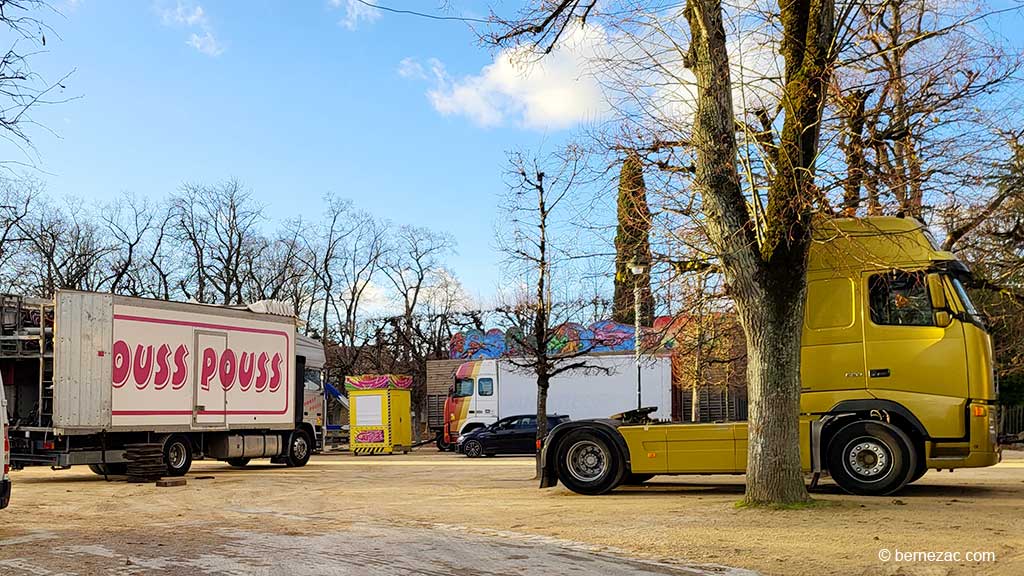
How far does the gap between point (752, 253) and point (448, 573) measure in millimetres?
5901

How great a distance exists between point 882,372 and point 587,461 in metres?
4.41

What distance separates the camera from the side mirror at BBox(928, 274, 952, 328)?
42.0 feet

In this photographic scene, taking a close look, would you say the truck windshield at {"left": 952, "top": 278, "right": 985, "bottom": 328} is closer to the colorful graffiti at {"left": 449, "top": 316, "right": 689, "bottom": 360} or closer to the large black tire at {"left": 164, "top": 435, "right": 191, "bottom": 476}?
the colorful graffiti at {"left": 449, "top": 316, "right": 689, "bottom": 360}

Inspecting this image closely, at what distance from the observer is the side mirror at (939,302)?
12.8 m

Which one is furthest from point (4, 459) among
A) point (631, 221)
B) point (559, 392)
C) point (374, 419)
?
point (374, 419)

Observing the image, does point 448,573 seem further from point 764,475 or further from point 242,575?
point 764,475

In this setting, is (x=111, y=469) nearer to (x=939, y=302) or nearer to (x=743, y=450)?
(x=743, y=450)

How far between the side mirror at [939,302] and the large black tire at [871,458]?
59.2 inches

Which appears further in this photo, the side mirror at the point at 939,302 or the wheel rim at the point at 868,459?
the wheel rim at the point at 868,459

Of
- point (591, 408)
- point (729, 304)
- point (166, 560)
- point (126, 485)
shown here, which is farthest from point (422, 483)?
point (591, 408)

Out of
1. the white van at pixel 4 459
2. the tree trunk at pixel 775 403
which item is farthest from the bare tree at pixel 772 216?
the white van at pixel 4 459

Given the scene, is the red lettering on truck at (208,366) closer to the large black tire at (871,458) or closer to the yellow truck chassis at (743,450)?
the yellow truck chassis at (743,450)

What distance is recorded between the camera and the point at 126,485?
18.4 meters

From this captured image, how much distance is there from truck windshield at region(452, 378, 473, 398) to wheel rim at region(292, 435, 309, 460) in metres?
11.4
